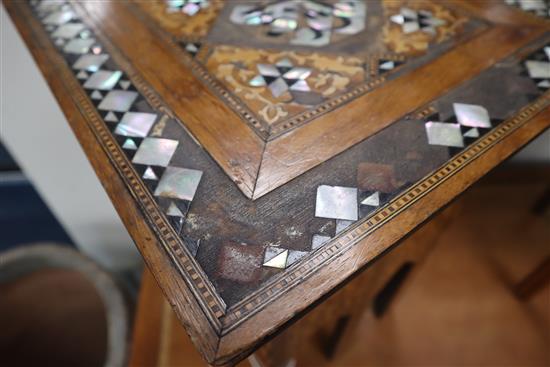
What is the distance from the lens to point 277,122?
560mm

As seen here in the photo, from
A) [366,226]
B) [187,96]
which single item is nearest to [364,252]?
[366,226]

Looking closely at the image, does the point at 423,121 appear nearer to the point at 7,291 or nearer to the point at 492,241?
the point at 492,241

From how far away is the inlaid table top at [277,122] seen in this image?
43cm

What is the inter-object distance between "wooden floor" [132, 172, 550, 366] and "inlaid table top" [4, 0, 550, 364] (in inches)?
22.5

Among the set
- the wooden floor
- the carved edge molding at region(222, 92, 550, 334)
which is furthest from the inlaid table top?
the wooden floor

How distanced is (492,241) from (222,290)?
1.10 meters

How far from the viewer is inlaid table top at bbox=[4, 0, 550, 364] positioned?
43 centimetres

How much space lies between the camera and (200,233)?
0.45m

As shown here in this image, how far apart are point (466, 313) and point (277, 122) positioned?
0.87 m

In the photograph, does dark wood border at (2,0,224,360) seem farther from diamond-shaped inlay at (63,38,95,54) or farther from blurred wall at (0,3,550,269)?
blurred wall at (0,3,550,269)

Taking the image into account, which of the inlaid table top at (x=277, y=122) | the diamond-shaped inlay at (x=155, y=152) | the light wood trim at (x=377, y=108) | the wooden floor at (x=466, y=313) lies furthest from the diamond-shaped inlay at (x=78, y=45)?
the wooden floor at (x=466, y=313)

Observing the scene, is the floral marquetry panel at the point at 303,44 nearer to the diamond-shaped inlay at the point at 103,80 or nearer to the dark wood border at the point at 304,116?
the dark wood border at the point at 304,116

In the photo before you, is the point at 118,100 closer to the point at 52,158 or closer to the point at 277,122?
the point at 277,122

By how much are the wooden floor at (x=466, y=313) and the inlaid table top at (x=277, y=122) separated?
57 centimetres
